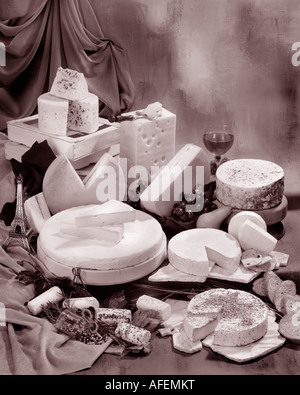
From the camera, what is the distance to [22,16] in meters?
5.83

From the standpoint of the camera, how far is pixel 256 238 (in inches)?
170

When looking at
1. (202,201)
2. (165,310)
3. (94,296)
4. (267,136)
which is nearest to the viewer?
(165,310)

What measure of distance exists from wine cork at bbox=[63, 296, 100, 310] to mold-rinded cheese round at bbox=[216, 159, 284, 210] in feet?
4.08

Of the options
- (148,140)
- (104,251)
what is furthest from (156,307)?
(148,140)

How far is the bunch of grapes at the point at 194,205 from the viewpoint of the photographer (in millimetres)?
4637

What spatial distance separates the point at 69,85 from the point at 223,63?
1.33 m

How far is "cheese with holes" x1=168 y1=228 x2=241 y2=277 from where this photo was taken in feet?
13.5

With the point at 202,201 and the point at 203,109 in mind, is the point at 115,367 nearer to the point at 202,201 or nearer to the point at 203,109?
the point at 202,201

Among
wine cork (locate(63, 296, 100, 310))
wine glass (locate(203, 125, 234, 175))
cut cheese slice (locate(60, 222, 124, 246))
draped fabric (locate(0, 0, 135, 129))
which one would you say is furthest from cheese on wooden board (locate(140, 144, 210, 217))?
draped fabric (locate(0, 0, 135, 129))

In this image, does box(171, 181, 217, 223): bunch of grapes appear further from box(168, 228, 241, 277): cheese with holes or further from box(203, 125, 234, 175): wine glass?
box(203, 125, 234, 175): wine glass

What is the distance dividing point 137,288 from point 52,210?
2.87 feet

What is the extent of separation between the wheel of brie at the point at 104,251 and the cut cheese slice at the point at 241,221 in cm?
38

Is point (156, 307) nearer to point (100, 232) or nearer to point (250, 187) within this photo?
point (100, 232)

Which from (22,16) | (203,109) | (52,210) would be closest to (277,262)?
(52,210)
